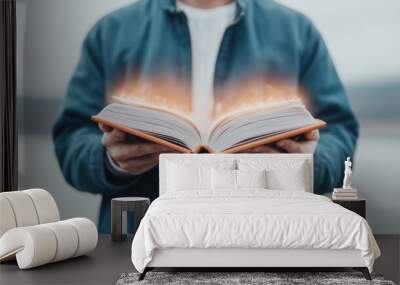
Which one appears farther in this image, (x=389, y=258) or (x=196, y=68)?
(x=196, y=68)

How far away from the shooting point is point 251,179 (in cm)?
638

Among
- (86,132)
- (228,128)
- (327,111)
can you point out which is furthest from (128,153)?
(327,111)

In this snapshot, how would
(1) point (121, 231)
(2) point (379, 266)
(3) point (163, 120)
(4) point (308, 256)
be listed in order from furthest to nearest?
(3) point (163, 120) → (1) point (121, 231) → (2) point (379, 266) → (4) point (308, 256)

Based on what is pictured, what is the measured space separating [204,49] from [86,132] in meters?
1.54

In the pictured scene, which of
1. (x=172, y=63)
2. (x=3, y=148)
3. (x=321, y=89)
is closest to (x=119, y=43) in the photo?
(x=172, y=63)

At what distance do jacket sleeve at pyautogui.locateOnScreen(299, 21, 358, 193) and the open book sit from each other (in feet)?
0.48

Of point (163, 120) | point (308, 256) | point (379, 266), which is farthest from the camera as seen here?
point (163, 120)

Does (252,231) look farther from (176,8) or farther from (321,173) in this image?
(176,8)

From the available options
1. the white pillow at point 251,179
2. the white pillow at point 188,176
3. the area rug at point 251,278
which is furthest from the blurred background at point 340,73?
the area rug at point 251,278

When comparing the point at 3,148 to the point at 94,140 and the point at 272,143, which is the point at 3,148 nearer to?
the point at 94,140

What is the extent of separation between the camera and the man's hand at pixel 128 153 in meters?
Result: 7.14

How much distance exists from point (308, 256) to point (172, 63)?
307 centimetres

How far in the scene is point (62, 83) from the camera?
7301mm

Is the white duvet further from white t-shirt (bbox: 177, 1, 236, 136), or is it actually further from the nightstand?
white t-shirt (bbox: 177, 1, 236, 136)
